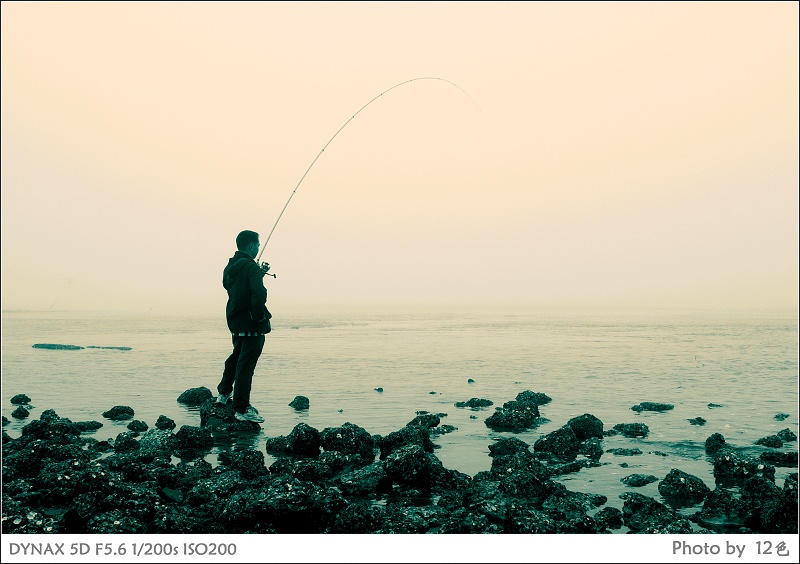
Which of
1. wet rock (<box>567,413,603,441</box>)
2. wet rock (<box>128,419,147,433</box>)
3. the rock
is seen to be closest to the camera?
wet rock (<box>567,413,603,441</box>)

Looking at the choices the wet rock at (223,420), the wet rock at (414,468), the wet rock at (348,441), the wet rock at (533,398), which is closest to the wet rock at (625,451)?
the wet rock at (414,468)

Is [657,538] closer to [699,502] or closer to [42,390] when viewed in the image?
[699,502]

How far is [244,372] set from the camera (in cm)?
991

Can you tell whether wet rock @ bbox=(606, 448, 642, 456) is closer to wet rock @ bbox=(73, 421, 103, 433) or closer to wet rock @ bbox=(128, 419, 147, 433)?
wet rock @ bbox=(128, 419, 147, 433)

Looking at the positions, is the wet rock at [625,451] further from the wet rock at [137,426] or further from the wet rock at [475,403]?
the wet rock at [137,426]

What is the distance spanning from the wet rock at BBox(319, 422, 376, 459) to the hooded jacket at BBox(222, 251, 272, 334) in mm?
2587

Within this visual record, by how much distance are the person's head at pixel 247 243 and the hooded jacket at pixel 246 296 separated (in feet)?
0.35

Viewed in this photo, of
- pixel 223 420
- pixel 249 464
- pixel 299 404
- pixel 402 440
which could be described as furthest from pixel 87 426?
pixel 402 440

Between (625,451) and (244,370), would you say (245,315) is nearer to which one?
(244,370)

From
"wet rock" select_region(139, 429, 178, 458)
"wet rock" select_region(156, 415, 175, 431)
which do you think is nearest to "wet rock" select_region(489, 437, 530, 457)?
"wet rock" select_region(139, 429, 178, 458)

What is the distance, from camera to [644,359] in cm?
2200

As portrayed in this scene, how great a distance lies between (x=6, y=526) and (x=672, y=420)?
976 centimetres

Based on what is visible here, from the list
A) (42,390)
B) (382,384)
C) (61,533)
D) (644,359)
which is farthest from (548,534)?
(644,359)

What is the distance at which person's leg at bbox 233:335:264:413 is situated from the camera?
32.5 feet
